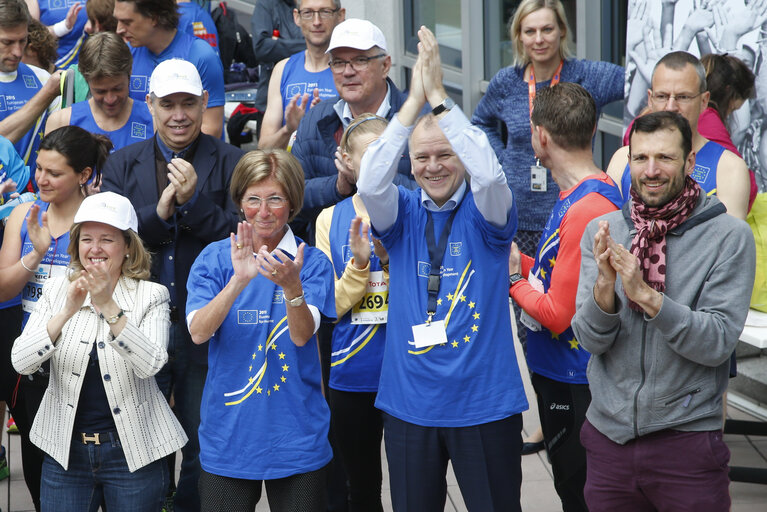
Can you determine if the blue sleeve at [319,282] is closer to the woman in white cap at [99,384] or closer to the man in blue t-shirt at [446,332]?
the man in blue t-shirt at [446,332]

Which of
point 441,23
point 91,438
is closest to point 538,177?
point 91,438

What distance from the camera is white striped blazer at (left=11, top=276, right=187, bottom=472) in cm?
363

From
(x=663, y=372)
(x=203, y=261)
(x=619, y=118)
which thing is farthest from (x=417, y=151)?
(x=619, y=118)

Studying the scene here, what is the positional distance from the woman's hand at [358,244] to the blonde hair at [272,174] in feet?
0.85

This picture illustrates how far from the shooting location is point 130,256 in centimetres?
383

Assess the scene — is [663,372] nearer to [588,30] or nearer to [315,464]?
[315,464]

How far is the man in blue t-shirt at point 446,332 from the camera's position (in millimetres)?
3469

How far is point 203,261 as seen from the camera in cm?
364

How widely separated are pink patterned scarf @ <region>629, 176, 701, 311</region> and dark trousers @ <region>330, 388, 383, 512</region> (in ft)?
4.42

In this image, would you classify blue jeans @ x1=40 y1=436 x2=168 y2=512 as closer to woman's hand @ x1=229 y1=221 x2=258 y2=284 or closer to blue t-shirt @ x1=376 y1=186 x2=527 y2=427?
woman's hand @ x1=229 y1=221 x2=258 y2=284

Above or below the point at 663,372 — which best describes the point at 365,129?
above

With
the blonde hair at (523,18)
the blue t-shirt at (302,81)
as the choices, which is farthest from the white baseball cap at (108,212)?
the blonde hair at (523,18)

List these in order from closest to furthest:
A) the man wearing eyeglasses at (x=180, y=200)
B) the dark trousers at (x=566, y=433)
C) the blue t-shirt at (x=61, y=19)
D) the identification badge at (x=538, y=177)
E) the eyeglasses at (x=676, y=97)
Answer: the dark trousers at (x=566, y=433) < the eyeglasses at (x=676, y=97) < the man wearing eyeglasses at (x=180, y=200) < the identification badge at (x=538, y=177) < the blue t-shirt at (x=61, y=19)

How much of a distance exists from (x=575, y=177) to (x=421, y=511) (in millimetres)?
1376
